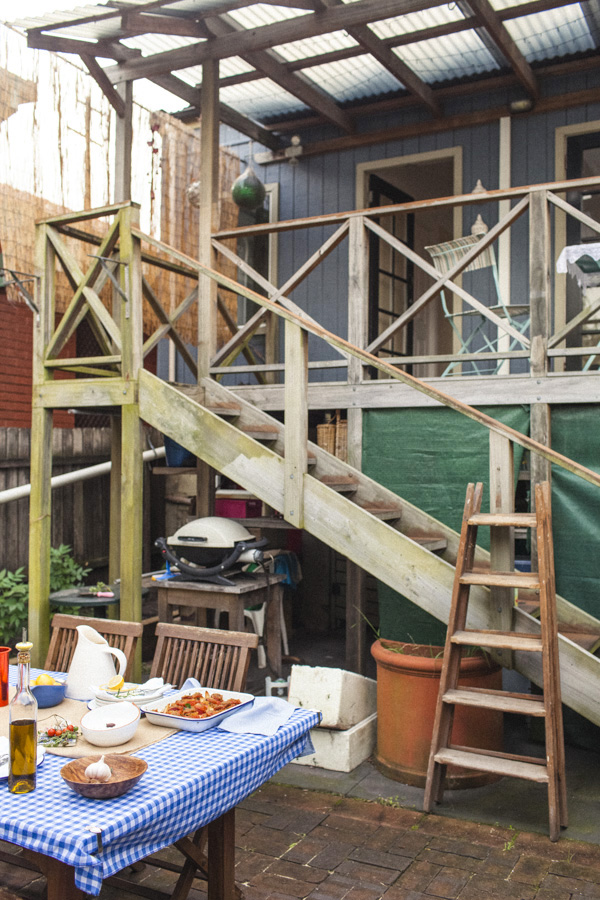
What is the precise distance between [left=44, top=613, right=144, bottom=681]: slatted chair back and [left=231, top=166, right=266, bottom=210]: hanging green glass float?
4.64 m

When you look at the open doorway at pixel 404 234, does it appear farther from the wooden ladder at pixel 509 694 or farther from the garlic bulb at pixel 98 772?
the garlic bulb at pixel 98 772

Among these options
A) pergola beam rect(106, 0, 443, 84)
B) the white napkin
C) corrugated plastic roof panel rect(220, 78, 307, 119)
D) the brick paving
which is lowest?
the brick paving

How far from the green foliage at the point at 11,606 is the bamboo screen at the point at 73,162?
214cm

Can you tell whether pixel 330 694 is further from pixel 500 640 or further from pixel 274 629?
pixel 500 640

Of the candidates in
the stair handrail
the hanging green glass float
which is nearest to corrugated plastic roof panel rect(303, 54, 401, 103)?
the hanging green glass float

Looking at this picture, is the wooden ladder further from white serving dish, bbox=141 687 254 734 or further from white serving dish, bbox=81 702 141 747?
white serving dish, bbox=81 702 141 747

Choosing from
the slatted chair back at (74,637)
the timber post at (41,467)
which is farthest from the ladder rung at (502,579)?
the timber post at (41,467)

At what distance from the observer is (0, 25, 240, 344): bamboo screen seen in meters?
5.95

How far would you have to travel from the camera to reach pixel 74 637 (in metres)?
3.98

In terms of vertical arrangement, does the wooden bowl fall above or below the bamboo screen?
below

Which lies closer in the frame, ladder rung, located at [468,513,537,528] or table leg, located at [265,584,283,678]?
ladder rung, located at [468,513,537,528]

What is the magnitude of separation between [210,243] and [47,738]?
4202 millimetres

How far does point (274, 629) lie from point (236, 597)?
468 millimetres

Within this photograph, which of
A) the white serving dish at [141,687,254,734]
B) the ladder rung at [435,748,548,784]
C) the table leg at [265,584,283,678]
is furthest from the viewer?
the table leg at [265,584,283,678]
